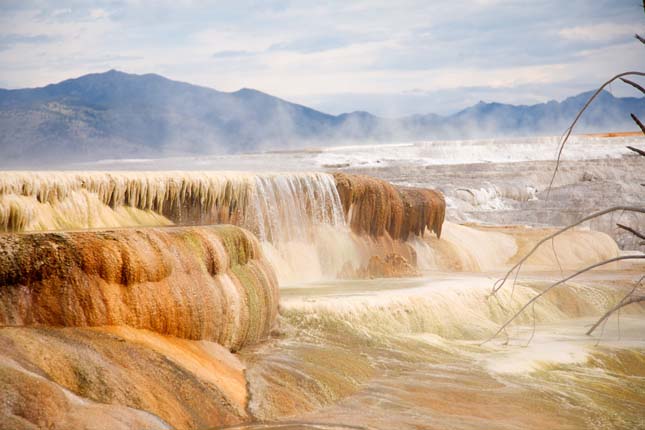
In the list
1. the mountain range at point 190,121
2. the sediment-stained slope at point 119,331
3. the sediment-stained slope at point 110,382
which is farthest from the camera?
the mountain range at point 190,121

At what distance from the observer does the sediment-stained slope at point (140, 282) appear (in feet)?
17.6

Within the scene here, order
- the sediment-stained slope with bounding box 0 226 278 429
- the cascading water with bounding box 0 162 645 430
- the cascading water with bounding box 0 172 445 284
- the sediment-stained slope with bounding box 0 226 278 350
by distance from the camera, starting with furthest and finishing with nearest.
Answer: the cascading water with bounding box 0 172 445 284, the sediment-stained slope with bounding box 0 226 278 350, the cascading water with bounding box 0 162 645 430, the sediment-stained slope with bounding box 0 226 278 429

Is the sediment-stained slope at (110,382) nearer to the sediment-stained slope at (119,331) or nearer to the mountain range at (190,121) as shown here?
the sediment-stained slope at (119,331)

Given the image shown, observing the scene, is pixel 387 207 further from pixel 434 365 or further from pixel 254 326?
pixel 254 326

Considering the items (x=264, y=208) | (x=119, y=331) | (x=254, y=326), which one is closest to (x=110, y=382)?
(x=119, y=331)

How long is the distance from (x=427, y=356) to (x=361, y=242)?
642 cm

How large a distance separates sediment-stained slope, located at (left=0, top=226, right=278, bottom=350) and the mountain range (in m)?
49.0

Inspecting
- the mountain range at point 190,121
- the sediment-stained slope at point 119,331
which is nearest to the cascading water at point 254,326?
the sediment-stained slope at point 119,331

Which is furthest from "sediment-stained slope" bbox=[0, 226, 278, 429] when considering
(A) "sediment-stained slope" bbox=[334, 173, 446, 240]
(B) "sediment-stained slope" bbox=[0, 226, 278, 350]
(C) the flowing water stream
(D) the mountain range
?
(D) the mountain range

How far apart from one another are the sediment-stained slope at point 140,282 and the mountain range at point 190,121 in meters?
49.0

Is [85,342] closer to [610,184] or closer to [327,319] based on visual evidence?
[327,319]

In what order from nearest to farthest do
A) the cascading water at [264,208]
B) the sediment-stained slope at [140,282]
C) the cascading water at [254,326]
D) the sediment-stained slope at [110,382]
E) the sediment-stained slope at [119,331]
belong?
the sediment-stained slope at [110,382] → the sediment-stained slope at [119,331] → the cascading water at [254,326] → the sediment-stained slope at [140,282] → the cascading water at [264,208]

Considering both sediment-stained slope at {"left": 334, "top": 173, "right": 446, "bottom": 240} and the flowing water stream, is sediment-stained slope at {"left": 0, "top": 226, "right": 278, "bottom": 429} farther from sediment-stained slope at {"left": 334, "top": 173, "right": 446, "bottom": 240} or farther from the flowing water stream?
sediment-stained slope at {"left": 334, "top": 173, "right": 446, "bottom": 240}

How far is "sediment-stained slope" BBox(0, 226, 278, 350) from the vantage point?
5.36 meters
